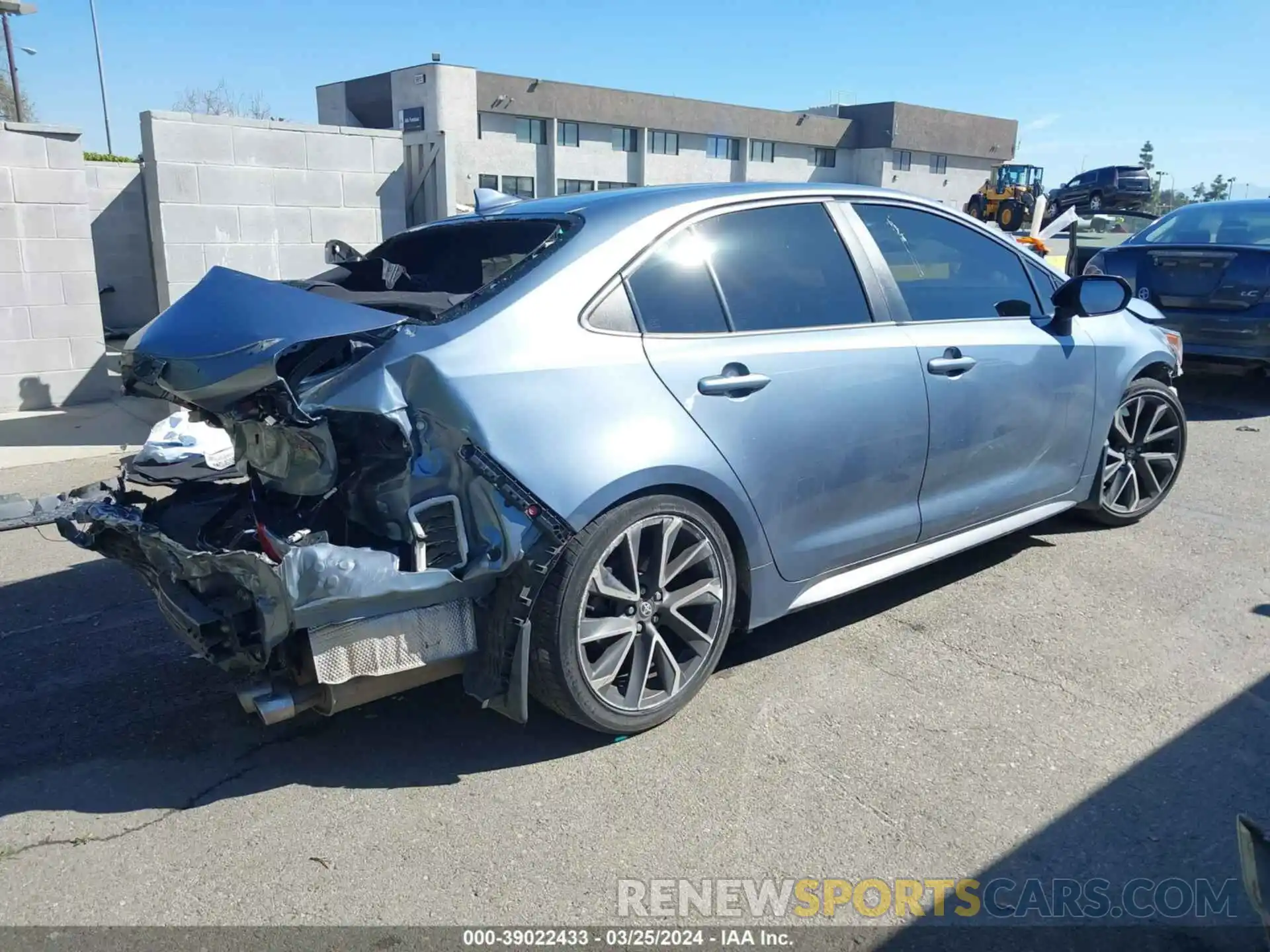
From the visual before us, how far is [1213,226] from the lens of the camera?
8.85m

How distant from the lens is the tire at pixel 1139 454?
517 cm

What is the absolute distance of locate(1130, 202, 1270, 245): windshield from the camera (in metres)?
8.53

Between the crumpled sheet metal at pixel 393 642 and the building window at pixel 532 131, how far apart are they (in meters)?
50.6

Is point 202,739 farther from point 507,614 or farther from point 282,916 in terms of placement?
point 507,614

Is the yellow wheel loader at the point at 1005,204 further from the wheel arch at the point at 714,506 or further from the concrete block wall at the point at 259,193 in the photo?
the wheel arch at the point at 714,506

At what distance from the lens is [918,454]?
12.9ft

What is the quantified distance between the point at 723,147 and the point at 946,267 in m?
56.5

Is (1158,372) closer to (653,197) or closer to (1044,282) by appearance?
(1044,282)

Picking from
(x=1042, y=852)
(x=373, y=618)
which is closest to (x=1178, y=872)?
(x=1042, y=852)

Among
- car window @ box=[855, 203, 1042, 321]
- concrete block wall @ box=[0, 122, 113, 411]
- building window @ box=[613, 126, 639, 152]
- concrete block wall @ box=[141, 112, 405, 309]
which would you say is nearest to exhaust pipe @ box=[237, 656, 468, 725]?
car window @ box=[855, 203, 1042, 321]

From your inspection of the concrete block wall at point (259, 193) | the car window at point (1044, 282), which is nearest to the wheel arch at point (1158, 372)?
the car window at point (1044, 282)

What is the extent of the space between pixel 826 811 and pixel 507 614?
112 centimetres

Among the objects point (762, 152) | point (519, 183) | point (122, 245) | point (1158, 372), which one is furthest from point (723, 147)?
point (1158, 372)

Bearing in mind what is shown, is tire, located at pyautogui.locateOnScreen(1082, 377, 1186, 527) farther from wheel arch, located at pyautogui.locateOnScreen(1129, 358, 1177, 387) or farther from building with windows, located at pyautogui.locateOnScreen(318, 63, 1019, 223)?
building with windows, located at pyautogui.locateOnScreen(318, 63, 1019, 223)
